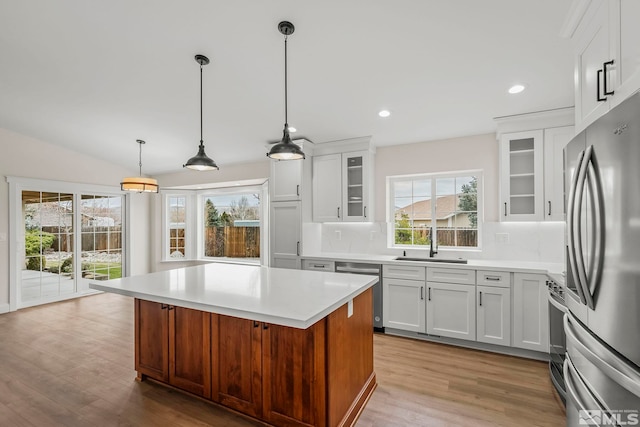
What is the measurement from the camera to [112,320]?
4.14 m

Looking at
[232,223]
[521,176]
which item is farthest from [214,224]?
[521,176]

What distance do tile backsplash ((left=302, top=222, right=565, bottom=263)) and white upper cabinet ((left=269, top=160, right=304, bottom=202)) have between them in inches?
19.9

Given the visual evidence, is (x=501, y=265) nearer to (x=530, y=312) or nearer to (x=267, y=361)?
(x=530, y=312)

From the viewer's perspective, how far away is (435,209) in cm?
397

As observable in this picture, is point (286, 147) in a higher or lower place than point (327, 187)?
higher

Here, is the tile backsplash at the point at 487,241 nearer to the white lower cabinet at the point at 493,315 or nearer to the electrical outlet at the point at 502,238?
the electrical outlet at the point at 502,238

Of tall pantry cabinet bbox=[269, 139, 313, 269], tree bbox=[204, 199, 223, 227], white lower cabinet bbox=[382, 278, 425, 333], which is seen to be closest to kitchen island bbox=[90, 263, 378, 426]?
white lower cabinet bbox=[382, 278, 425, 333]

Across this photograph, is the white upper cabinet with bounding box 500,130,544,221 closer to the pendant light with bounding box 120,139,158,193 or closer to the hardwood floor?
the hardwood floor

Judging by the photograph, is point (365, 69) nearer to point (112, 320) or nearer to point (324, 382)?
point (324, 382)

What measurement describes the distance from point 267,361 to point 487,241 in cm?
296

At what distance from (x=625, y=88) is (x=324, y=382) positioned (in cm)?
206

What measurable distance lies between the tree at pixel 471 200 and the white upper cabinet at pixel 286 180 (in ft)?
6.98

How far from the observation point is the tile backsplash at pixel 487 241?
330 cm

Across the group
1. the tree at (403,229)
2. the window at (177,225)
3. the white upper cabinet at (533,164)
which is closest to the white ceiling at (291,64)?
the white upper cabinet at (533,164)
